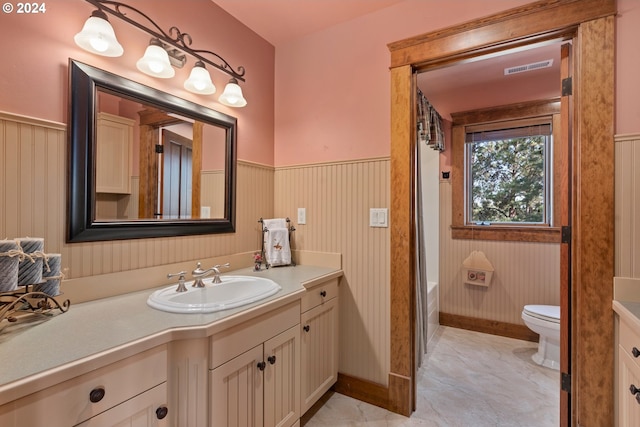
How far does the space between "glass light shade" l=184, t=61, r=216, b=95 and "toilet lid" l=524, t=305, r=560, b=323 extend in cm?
292

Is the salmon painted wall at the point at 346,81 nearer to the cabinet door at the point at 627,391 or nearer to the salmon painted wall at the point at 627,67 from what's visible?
the salmon painted wall at the point at 627,67

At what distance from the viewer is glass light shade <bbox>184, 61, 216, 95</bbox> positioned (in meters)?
1.66

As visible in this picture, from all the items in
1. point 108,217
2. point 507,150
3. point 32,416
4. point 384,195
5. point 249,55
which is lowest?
point 32,416

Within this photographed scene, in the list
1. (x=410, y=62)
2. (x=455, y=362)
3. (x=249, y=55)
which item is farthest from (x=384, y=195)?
(x=455, y=362)

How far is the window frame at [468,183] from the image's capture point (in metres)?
2.64

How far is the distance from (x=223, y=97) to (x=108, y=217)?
98 cm

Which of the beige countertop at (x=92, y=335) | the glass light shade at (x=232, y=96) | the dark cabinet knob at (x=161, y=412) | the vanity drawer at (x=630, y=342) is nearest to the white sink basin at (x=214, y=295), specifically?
the beige countertop at (x=92, y=335)

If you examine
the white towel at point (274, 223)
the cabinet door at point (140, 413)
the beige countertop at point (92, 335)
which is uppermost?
the white towel at point (274, 223)

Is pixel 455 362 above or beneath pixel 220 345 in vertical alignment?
beneath

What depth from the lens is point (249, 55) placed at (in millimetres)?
2113

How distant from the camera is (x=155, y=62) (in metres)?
1.45

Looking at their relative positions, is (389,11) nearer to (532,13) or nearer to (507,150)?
(532,13)

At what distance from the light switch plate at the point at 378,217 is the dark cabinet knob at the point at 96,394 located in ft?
4.95

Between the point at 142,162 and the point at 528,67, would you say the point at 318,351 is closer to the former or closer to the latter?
the point at 142,162
